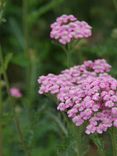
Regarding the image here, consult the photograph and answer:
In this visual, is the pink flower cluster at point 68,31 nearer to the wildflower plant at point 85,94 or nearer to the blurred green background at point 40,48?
the wildflower plant at point 85,94

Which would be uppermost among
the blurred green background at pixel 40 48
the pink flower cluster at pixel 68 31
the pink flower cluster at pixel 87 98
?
the blurred green background at pixel 40 48

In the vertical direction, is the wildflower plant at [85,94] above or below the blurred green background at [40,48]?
below

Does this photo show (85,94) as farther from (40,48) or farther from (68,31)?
(40,48)

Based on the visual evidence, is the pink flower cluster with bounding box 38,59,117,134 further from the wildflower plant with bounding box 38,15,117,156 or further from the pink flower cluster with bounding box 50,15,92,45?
the pink flower cluster with bounding box 50,15,92,45

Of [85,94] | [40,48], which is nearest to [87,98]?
[85,94]

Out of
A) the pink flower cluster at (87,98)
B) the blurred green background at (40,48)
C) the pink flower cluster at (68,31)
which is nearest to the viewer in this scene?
the pink flower cluster at (87,98)

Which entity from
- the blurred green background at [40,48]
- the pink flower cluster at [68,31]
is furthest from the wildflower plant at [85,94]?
the blurred green background at [40,48]

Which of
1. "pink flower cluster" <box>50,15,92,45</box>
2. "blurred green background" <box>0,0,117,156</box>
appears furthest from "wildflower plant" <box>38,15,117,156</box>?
"blurred green background" <box>0,0,117,156</box>
